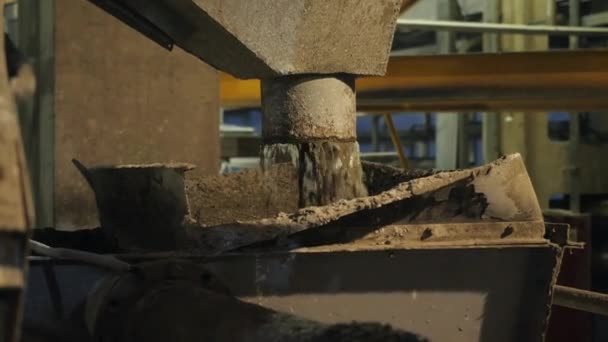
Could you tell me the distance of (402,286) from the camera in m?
1.38

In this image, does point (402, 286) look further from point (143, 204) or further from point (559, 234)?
point (143, 204)

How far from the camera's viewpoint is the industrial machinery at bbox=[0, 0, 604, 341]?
1246mm

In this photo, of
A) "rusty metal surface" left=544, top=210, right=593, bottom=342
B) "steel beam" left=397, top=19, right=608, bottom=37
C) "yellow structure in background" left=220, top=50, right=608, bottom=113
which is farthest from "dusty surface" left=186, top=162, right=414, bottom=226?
"steel beam" left=397, top=19, right=608, bottom=37

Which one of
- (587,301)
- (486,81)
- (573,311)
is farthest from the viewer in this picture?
(573,311)

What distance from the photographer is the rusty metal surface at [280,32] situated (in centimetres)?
142

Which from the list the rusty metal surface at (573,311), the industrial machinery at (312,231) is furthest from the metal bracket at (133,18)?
the rusty metal surface at (573,311)

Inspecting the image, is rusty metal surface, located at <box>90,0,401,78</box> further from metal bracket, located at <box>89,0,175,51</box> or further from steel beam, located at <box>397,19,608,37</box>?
steel beam, located at <box>397,19,608,37</box>

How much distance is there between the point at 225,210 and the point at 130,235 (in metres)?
0.20

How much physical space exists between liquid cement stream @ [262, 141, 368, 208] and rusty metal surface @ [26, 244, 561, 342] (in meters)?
0.25

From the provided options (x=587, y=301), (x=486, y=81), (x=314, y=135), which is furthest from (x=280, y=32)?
(x=486, y=81)

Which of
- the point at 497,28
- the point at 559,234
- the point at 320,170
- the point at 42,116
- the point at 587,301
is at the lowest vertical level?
the point at 587,301

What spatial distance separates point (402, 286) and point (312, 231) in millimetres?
186

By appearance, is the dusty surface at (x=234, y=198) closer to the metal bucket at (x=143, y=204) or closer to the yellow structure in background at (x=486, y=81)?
the metal bucket at (x=143, y=204)

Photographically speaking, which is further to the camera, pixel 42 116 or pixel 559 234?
pixel 42 116
